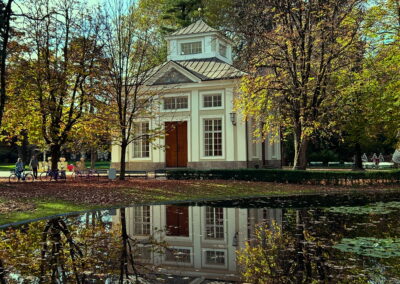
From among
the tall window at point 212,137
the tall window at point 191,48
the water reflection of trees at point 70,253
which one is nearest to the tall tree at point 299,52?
the tall window at point 212,137

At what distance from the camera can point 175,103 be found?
29469 mm

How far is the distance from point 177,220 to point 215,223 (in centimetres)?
125

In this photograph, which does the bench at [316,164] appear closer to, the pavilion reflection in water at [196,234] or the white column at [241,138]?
the white column at [241,138]

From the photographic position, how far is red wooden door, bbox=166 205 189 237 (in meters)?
9.51

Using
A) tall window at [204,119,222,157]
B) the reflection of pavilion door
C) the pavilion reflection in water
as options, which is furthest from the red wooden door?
the reflection of pavilion door

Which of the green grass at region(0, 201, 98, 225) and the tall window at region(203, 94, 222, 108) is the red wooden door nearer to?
the green grass at region(0, 201, 98, 225)

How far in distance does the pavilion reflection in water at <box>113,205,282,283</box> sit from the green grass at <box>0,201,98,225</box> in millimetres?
1610

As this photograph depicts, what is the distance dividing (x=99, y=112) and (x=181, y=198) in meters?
8.67

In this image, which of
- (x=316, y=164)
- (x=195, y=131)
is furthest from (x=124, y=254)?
(x=316, y=164)

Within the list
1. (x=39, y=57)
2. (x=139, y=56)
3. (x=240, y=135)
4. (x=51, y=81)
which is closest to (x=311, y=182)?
(x=240, y=135)

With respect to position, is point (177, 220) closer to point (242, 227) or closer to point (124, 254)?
point (242, 227)

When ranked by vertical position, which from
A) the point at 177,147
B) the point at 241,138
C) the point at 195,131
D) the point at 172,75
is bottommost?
the point at 177,147

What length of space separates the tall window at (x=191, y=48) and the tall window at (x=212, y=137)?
298 inches

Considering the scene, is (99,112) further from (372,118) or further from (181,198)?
(372,118)
